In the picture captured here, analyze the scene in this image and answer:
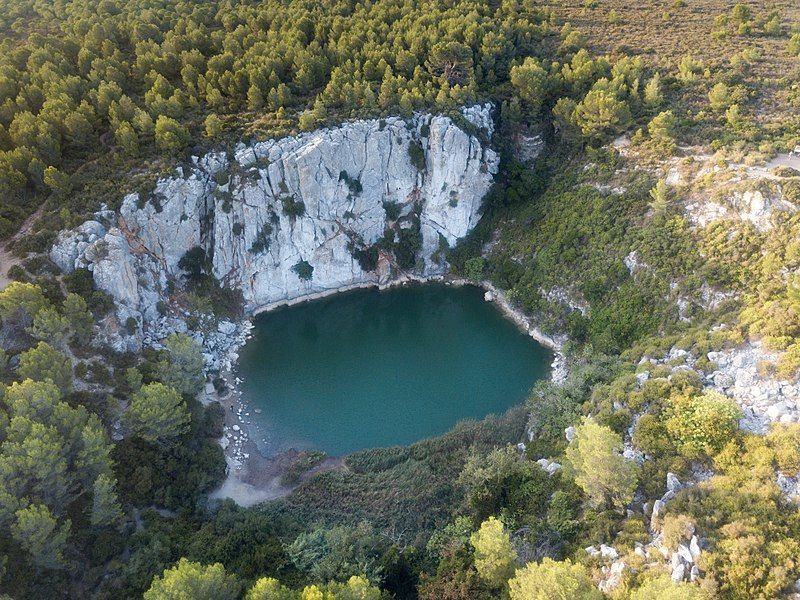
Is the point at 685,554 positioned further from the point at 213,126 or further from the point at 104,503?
the point at 213,126

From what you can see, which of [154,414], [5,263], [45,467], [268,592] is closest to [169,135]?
[5,263]

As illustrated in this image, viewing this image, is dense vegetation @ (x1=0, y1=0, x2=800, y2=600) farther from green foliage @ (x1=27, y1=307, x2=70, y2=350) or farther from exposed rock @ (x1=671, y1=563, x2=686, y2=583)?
exposed rock @ (x1=671, y1=563, x2=686, y2=583)

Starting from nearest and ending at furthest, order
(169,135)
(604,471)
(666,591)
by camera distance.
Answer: (666,591) → (604,471) → (169,135)

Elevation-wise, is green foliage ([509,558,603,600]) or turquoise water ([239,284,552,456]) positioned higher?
green foliage ([509,558,603,600])

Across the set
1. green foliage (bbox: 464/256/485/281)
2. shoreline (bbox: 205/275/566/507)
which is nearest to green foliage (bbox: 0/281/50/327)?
shoreline (bbox: 205/275/566/507)

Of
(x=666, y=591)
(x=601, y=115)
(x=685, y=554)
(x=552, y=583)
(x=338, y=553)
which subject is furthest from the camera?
(x=601, y=115)

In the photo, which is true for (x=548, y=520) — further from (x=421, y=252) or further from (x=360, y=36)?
(x=360, y=36)

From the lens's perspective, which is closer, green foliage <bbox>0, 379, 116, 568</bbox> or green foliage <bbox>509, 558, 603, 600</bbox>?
green foliage <bbox>509, 558, 603, 600</bbox>
